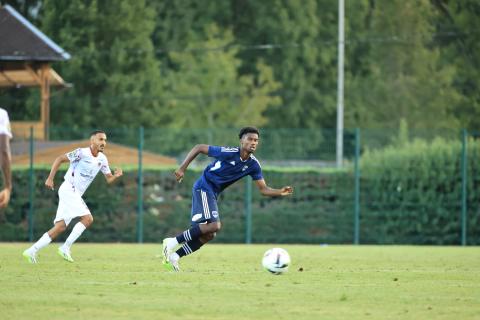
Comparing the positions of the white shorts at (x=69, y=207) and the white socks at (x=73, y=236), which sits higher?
the white shorts at (x=69, y=207)

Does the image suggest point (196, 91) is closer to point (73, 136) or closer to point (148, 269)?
point (73, 136)

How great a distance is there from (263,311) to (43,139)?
23.5 meters

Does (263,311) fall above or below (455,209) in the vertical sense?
above

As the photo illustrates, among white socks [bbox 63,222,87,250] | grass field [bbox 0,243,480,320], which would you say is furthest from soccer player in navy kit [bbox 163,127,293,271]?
white socks [bbox 63,222,87,250]

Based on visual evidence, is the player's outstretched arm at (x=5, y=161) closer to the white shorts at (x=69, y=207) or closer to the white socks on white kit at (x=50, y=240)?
the white socks on white kit at (x=50, y=240)

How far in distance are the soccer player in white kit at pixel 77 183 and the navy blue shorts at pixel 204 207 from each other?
2.60 m

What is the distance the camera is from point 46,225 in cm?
3022

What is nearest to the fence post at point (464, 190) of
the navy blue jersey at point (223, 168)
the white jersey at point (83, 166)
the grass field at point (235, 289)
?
the grass field at point (235, 289)

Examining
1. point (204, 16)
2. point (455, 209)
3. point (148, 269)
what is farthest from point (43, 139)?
point (204, 16)

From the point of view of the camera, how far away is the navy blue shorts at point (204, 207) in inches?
676

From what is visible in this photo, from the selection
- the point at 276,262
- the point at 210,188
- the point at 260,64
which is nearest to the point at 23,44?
the point at 210,188

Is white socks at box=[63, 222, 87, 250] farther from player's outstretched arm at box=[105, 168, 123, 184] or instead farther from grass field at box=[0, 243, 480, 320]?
player's outstretched arm at box=[105, 168, 123, 184]

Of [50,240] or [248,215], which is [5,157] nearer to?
[50,240]

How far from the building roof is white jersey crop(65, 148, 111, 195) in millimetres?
15664
